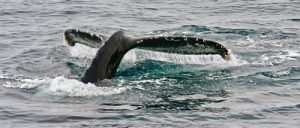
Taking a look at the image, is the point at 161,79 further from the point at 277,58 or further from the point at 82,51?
the point at 277,58

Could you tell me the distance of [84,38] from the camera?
1390cm

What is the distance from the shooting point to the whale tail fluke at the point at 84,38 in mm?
13773

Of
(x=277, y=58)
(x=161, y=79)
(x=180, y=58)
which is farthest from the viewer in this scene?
(x=277, y=58)

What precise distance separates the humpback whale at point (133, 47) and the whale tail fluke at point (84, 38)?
946 millimetres

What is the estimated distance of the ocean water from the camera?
37.5ft

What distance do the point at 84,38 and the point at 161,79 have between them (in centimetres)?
178

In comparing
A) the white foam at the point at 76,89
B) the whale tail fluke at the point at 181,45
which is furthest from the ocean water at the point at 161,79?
the whale tail fluke at the point at 181,45

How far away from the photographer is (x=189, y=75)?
14.4m

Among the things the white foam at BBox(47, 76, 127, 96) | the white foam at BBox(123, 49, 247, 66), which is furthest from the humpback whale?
the white foam at BBox(123, 49, 247, 66)

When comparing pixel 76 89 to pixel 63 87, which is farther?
pixel 63 87

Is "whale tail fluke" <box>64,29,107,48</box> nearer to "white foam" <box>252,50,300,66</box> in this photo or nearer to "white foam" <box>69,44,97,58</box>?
"white foam" <box>69,44,97,58</box>

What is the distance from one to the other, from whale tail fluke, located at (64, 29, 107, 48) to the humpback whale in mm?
946

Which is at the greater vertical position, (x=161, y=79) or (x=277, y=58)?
(x=277, y=58)

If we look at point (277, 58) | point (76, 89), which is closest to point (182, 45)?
point (76, 89)
